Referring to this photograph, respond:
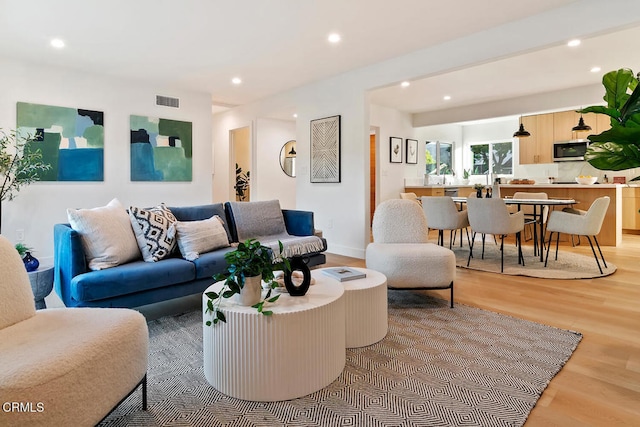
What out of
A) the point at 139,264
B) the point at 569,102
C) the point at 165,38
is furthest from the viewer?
the point at 569,102

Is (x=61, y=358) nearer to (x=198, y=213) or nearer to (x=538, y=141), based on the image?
(x=198, y=213)

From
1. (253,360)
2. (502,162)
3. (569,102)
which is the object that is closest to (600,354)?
(253,360)

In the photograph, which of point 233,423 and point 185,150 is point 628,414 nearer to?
point 233,423

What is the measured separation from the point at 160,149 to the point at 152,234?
304 centimetres

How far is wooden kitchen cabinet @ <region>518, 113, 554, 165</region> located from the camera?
24.5 ft

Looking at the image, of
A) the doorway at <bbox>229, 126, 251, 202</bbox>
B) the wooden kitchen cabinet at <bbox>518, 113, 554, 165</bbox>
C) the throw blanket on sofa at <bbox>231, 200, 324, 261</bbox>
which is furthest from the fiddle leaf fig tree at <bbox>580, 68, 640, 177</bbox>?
the wooden kitchen cabinet at <bbox>518, 113, 554, 165</bbox>

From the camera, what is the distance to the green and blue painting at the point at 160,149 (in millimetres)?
5275

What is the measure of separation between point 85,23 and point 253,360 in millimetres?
3491

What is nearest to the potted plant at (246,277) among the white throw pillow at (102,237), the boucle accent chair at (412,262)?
the white throw pillow at (102,237)

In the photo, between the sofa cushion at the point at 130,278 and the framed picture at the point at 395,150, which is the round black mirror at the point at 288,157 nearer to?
the framed picture at the point at 395,150

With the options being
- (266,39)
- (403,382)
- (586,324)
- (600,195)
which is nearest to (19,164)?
(266,39)

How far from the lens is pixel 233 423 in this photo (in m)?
1.52

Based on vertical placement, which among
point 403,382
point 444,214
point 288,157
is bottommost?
point 403,382

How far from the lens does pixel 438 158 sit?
891 centimetres
